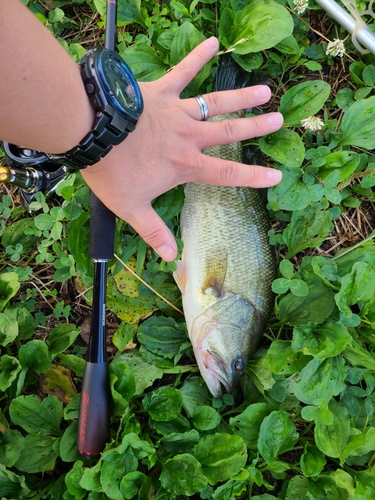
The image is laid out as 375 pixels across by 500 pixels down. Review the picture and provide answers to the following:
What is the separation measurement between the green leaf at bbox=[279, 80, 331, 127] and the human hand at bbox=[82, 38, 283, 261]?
0.70 ft

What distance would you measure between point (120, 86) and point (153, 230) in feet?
1.99

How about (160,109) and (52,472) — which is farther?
(52,472)

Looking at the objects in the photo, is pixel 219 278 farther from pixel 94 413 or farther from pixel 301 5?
pixel 301 5

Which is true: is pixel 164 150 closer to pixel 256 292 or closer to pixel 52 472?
pixel 256 292

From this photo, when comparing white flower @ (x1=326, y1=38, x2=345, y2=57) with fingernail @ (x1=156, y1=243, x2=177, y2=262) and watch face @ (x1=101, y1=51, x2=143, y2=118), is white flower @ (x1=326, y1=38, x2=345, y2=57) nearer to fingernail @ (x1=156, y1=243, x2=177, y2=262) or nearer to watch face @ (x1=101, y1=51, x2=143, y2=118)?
watch face @ (x1=101, y1=51, x2=143, y2=118)

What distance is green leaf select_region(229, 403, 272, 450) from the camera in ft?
7.32

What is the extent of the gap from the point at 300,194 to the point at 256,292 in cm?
58

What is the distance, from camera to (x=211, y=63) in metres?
2.37

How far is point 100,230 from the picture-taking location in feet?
6.55

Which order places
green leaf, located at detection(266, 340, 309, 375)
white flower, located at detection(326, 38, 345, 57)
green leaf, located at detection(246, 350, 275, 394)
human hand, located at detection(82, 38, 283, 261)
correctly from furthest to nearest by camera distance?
white flower, located at detection(326, 38, 345, 57) < green leaf, located at detection(246, 350, 275, 394) < green leaf, located at detection(266, 340, 309, 375) < human hand, located at detection(82, 38, 283, 261)

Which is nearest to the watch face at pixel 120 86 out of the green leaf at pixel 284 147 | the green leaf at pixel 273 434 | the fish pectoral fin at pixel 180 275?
the green leaf at pixel 284 147

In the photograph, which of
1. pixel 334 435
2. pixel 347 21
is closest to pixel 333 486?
pixel 334 435

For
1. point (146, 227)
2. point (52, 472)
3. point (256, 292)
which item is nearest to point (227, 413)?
point (256, 292)

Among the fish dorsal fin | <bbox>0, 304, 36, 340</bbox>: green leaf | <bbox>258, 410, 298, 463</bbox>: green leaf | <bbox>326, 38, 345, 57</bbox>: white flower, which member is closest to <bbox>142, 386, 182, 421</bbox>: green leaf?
<bbox>258, 410, 298, 463</bbox>: green leaf
